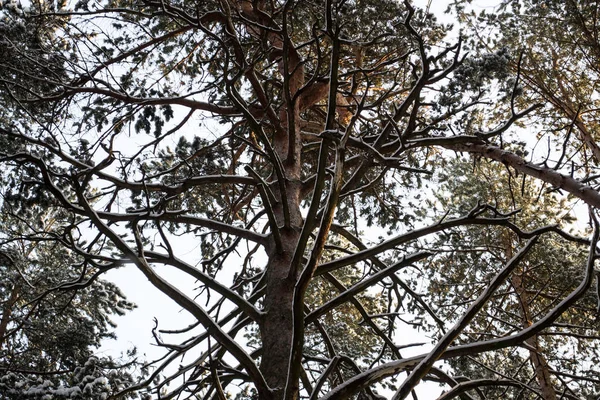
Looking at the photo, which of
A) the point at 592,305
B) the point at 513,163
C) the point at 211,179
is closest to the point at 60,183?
the point at 211,179

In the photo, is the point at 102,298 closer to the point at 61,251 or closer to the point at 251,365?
the point at 61,251

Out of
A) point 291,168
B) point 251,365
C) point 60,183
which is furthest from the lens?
point 60,183

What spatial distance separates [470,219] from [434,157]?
6.25m

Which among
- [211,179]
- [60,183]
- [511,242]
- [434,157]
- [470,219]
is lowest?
[470,219]

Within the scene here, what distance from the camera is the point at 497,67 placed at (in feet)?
16.9

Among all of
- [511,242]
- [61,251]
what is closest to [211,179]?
[511,242]

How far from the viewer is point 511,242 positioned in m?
9.32

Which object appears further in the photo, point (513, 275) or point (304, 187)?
point (513, 275)

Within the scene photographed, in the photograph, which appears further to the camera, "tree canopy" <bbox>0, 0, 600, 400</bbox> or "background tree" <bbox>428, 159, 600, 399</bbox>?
"background tree" <bbox>428, 159, 600, 399</bbox>

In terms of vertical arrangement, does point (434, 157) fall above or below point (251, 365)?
above

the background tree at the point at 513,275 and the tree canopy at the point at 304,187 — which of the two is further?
the background tree at the point at 513,275

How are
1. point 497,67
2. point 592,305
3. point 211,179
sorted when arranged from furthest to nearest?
point 592,305, point 497,67, point 211,179

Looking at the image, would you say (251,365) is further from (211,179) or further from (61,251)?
(61,251)

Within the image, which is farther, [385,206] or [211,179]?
[385,206]
